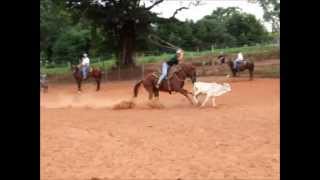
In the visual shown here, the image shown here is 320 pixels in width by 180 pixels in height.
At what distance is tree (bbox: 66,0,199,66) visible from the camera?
2464 cm

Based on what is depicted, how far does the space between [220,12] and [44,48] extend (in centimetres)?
1484

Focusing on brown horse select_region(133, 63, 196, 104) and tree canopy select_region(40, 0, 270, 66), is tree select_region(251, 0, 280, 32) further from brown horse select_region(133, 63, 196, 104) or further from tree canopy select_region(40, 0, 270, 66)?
brown horse select_region(133, 63, 196, 104)

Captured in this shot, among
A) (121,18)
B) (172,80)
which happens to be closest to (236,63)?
(121,18)

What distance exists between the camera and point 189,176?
6211 mm

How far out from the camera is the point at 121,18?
974 inches

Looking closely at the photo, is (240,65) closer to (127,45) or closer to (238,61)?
(238,61)

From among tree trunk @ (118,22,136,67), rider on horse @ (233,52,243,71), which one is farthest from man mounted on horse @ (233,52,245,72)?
tree trunk @ (118,22,136,67)

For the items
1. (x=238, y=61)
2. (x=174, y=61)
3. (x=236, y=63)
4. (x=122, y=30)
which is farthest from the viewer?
(x=122, y=30)

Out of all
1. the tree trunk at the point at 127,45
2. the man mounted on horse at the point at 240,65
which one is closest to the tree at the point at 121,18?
the tree trunk at the point at 127,45

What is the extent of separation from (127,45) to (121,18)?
1.66 metres

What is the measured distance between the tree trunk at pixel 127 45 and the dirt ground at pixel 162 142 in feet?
35.4

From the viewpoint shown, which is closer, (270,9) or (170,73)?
(170,73)

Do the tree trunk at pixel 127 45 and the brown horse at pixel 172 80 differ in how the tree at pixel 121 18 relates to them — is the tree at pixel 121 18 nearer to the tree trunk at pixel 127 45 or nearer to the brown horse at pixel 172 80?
the tree trunk at pixel 127 45
